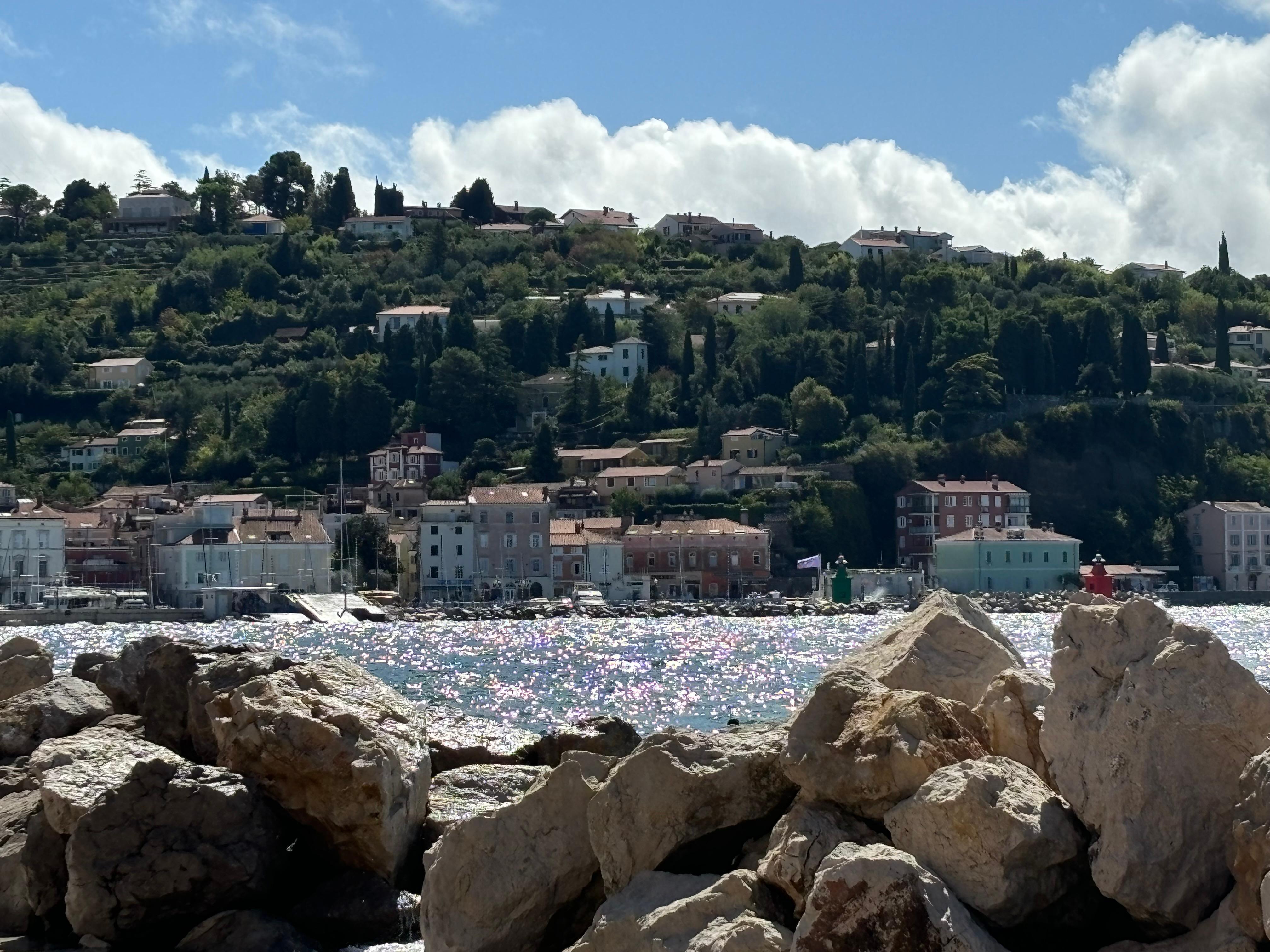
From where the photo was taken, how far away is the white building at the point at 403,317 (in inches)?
4439

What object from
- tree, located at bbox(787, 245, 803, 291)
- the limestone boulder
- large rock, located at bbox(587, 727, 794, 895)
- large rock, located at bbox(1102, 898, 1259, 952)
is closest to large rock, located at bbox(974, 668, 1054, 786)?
large rock, located at bbox(587, 727, 794, 895)

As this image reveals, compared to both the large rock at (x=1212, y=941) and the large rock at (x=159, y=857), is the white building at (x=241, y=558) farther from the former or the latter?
the large rock at (x=1212, y=941)

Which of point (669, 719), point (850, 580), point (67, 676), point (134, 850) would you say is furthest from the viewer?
point (850, 580)

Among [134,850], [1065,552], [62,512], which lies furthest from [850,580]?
[134,850]

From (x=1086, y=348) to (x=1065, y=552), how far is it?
16.8 m

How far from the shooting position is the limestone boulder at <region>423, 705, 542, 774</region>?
53.0 feet

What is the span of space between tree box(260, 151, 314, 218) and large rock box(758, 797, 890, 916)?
458 feet

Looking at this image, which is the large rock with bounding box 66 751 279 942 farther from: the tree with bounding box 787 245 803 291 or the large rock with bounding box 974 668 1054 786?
the tree with bounding box 787 245 803 291

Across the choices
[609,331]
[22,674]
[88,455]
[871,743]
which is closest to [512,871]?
[871,743]

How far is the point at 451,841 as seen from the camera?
11.2 meters

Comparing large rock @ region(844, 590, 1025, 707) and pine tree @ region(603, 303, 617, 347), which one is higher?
pine tree @ region(603, 303, 617, 347)

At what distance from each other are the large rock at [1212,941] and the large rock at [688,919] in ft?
5.33

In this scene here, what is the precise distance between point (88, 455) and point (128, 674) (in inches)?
3401

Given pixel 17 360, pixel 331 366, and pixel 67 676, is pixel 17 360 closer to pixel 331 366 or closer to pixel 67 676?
pixel 331 366
